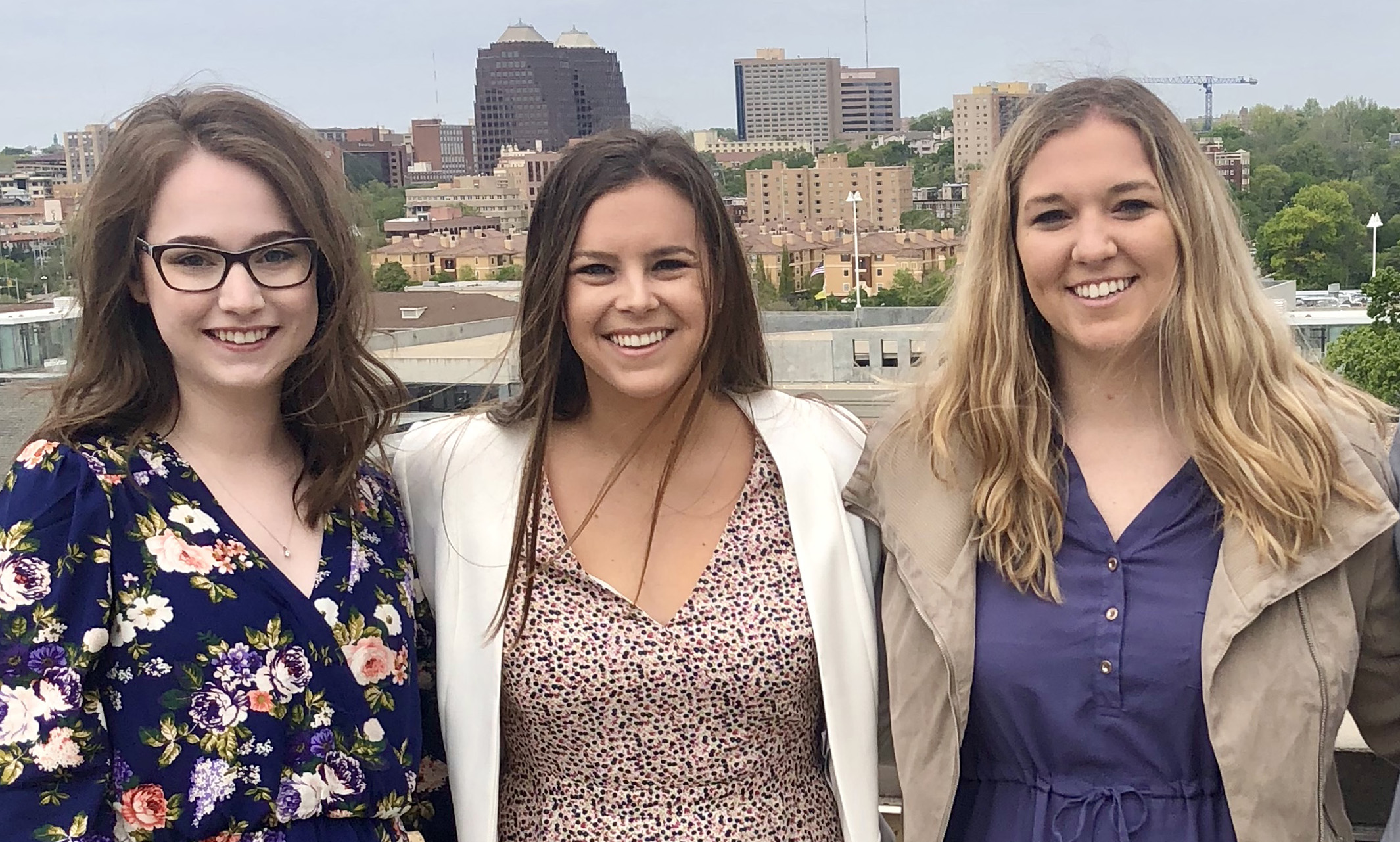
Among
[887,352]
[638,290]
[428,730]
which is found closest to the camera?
[638,290]

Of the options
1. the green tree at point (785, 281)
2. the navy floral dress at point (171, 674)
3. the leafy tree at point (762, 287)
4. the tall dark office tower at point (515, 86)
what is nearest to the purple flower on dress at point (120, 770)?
the navy floral dress at point (171, 674)

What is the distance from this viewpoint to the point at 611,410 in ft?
6.75

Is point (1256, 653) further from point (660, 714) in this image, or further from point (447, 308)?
point (447, 308)

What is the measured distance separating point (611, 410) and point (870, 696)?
580 mm

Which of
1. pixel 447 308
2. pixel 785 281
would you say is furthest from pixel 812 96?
pixel 785 281

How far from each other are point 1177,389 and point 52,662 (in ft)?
4.74

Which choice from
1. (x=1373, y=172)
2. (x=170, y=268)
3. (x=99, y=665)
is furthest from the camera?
(x=1373, y=172)

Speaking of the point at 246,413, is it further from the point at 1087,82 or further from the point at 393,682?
the point at 1087,82

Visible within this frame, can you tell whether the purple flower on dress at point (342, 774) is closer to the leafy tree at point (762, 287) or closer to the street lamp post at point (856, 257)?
the leafy tree at point (762, 287)

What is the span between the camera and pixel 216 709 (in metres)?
1.52

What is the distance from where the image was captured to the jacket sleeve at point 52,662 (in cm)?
142

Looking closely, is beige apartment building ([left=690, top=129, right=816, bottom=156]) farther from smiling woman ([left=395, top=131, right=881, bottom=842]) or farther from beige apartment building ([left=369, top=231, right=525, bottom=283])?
smiling woman ([left=395, top=131, right=881, bottom=842])

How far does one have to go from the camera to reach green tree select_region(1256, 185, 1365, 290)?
41.4 metres

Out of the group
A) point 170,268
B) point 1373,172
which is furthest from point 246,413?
point 1373,172
